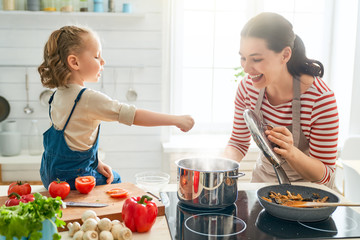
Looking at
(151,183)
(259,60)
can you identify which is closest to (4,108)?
(151,183)

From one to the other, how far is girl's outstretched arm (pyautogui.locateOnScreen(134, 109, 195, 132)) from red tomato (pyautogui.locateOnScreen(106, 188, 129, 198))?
28 cm

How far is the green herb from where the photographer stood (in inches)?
32.3

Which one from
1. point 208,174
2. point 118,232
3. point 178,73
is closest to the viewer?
point 118,232

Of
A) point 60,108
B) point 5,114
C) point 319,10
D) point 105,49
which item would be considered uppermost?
point 319,10

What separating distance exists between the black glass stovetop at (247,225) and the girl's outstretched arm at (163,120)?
0.95ft

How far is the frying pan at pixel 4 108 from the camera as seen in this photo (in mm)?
3064

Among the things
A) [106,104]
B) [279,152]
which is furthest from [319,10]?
[106,104]

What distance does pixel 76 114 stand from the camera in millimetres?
1478

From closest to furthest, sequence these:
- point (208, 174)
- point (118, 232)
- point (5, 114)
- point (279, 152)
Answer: point (118, 232) < point (208, 174) < point (279, 152) < point (5, 114)

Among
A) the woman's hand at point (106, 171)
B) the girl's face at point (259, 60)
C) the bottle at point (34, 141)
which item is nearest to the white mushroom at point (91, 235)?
the woman's hand at point (106, 171)

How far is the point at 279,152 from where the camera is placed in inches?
56.9

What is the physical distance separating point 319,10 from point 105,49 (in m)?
1.92

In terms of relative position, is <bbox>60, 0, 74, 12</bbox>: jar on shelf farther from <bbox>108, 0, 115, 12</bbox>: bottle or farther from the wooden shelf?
<bbox>108, 0, 115, 12</bbox>: bottle

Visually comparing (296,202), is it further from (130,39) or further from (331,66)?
(331,66)
